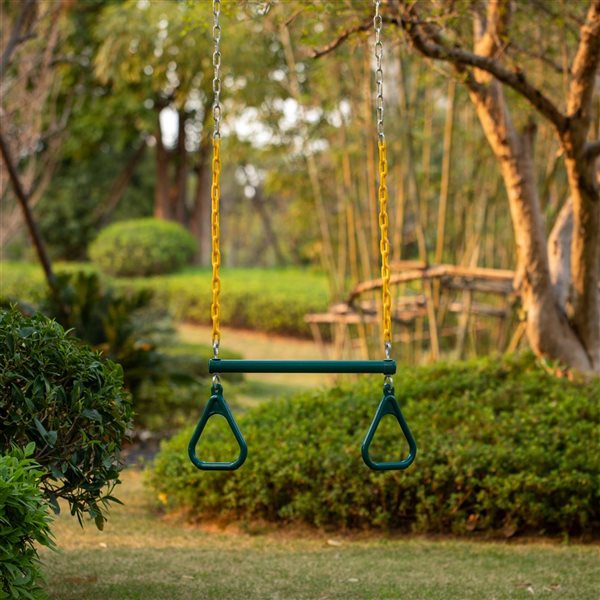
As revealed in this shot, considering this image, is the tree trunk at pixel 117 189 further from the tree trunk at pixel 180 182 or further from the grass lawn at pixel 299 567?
the grass lawn at pixel 299 567

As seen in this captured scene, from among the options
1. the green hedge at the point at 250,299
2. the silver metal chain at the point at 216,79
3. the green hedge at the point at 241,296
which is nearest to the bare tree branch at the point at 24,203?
the silver metal chain at the point at 216,79

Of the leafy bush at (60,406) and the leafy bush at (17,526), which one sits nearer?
the leafy bush at (17,526)

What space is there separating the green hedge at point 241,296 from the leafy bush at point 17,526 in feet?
36.9

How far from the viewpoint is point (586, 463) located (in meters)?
A: 4.81

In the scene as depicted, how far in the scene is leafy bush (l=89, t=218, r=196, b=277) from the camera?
58.3 feet

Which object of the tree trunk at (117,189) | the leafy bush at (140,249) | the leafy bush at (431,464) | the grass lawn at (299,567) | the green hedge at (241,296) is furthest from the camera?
→ the tree trunk at (117,189)

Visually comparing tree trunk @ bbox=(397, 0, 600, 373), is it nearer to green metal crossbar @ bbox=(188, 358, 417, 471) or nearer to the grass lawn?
the grass lawn

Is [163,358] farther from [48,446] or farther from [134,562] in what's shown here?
[48,446]

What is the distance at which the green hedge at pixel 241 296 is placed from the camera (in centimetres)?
1491

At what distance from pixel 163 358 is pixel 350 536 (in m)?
3.37

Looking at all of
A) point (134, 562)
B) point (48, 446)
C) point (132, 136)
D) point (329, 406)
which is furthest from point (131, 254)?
point (48, 446)

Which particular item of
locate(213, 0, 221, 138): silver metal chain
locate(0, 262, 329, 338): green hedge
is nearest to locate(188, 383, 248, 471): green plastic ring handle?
locate(213, 0, 221, 138): silver metal chain

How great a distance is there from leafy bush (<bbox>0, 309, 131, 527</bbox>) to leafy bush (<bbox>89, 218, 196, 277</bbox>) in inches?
569

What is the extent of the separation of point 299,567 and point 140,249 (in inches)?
541
